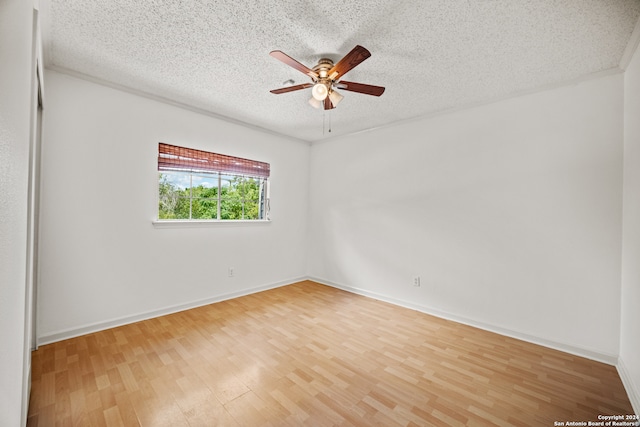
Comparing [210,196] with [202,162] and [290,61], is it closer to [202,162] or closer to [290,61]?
[202,162]

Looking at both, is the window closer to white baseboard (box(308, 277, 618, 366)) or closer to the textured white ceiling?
the textured white ceiling

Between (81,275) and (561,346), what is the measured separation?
4679 mm

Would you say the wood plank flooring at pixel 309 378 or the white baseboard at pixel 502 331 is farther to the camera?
the white baseboard at pixel 502 331

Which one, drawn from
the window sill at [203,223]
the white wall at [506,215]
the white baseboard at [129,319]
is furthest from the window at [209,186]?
the white wall at [506,215]

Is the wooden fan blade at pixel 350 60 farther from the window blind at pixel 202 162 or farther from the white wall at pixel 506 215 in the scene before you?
the window blind at pixel 202 162

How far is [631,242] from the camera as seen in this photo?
2002mm

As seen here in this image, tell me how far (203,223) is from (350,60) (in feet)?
8.79

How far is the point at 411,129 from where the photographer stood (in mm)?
3574

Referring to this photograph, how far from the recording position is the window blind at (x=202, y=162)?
3154mm

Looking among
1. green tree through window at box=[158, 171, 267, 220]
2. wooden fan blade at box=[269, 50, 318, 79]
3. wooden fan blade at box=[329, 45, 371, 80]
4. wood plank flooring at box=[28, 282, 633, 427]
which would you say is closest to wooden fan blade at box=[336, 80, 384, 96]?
wooden fan blade at box=[329, 45, 371, 80]

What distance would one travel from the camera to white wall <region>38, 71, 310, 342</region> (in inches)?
96.5

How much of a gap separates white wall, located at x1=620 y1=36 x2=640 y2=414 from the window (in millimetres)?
3946

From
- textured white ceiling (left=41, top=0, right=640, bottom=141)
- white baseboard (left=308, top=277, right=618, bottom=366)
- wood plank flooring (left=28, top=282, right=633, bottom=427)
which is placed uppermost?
textured white ceiling (left=41, top=0, right=640, bottom=141)

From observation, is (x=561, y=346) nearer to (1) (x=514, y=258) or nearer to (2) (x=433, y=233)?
(1) (x=514, y=258)
